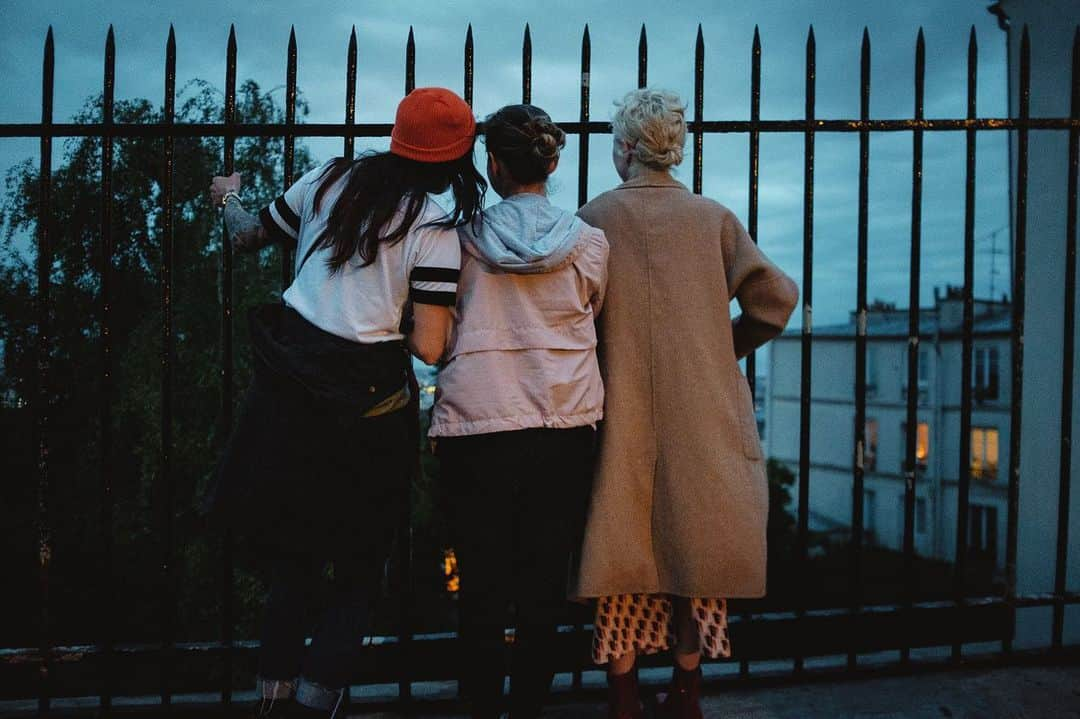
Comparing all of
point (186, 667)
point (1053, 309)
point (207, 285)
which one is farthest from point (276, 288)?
point (1053, 309)

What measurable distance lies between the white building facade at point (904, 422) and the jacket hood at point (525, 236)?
29487mm

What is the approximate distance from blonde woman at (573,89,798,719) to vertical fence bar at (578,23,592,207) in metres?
0.36

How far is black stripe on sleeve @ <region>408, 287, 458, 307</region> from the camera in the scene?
215 centimetres

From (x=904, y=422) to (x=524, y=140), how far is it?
139 feet

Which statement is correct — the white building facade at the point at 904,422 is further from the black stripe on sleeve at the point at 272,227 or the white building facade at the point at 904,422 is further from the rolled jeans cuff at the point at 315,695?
the black stripe on sleeve at the point at 272,227

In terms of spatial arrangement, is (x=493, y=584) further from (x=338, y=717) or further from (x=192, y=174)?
(x=192, y=174)

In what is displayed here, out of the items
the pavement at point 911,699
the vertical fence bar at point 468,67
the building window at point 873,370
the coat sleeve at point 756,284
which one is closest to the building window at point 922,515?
the building window at point 873,370

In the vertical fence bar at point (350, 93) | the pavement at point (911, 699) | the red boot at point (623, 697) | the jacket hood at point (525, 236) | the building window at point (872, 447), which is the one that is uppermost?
the vertical fence bar at point (350, 93)

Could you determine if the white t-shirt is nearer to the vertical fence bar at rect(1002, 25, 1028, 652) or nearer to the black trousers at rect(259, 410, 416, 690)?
the black trousers at rect(259, 410, 416, 690)

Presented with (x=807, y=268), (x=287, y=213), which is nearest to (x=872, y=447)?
(x=807, y=268)

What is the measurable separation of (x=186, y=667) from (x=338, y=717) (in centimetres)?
1607

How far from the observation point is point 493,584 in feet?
7.36

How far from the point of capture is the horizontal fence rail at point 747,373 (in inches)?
109

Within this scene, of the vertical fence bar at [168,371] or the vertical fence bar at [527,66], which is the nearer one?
the vertical fence bar at [168,371]
